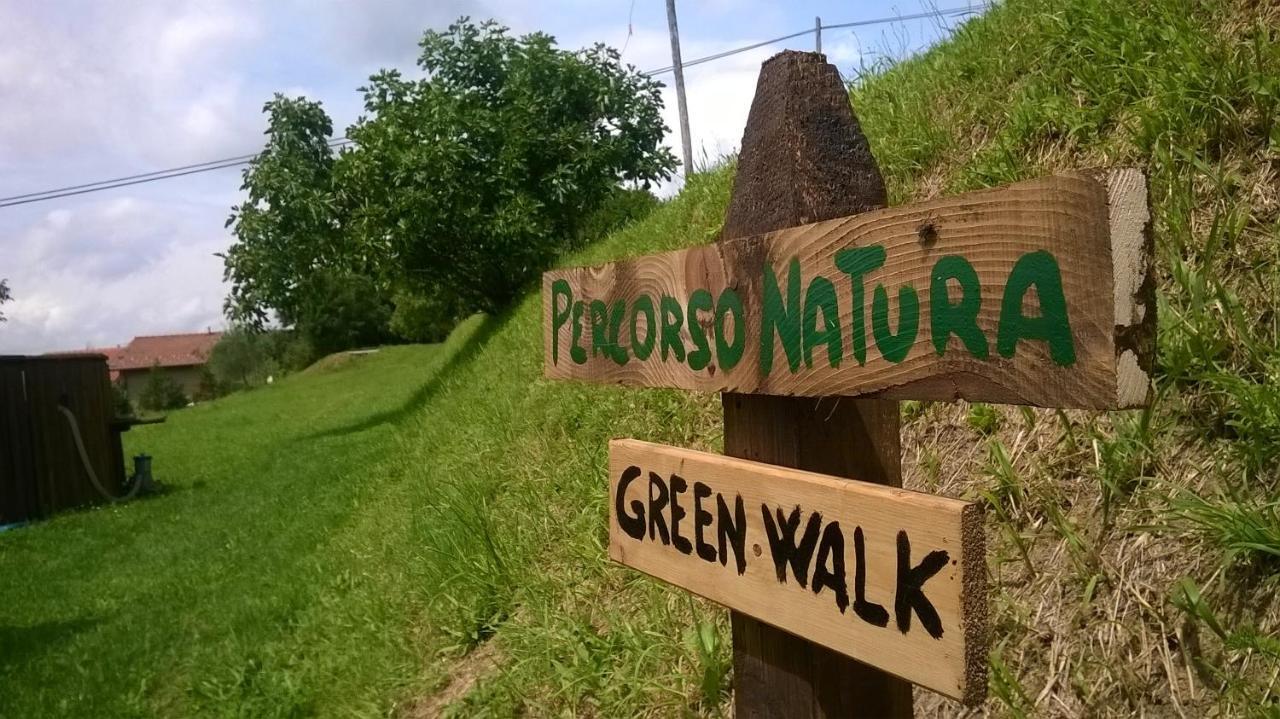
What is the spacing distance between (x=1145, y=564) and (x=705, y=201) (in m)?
4.06

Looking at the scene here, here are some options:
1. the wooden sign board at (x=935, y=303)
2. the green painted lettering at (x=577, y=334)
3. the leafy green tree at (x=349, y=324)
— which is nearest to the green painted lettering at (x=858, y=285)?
the wooden sign board at (x=935, y=303)

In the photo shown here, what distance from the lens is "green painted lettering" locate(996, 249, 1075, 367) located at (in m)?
1.11

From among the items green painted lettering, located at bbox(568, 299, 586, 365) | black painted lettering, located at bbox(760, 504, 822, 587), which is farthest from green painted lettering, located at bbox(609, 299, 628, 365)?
black painted lettering, located at bbox(760, 504, 822, 587)

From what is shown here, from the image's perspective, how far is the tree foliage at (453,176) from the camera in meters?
13.8

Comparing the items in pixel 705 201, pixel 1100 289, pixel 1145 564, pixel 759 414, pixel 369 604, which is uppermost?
pixel 705 201

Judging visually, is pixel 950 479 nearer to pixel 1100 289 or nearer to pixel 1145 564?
pixel 1145 564

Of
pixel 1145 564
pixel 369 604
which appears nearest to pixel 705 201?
pixel 369 604

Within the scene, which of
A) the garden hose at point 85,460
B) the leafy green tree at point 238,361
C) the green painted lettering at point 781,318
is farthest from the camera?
the leafy green tree at point 238,361

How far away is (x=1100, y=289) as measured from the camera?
1.07 metres

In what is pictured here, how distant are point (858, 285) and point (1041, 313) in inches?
11.3

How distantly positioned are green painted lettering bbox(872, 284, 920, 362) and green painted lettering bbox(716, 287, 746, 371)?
0.30m

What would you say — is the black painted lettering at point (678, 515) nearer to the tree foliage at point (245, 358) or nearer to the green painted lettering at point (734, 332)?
the green painted lettering at point (734, 332)

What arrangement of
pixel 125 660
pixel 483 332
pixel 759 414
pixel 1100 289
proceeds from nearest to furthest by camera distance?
pixel 1100 289, pixel 759 414, pixel 125 660, pixel 483 332

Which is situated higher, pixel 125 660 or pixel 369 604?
pixel 369 604
